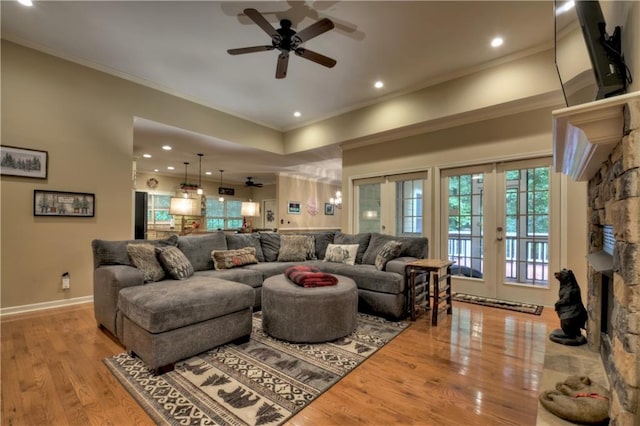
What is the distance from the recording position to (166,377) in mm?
1971

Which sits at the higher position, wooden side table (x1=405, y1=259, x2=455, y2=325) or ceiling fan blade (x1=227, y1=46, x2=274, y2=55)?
ceiling fan blade (x1=227, y1=46, x2=274, y2=55)

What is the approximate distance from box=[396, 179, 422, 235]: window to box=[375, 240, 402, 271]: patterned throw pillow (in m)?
1.58

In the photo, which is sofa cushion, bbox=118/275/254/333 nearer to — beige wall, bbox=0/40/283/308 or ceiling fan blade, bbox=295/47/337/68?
beige wall, bbox=0/40/283/308

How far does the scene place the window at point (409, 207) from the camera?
16.1ft

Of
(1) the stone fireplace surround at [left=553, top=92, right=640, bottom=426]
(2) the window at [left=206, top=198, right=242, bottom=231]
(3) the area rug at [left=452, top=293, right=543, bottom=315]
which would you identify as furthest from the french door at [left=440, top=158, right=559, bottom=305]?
(2) the window at [left=206, top=198, right=242, bottom=231]

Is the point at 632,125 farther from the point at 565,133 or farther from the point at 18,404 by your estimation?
the point at 18,404

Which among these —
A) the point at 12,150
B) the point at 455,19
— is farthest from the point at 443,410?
the point at 12,150

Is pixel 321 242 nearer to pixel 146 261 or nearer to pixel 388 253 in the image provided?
pixel 388 253

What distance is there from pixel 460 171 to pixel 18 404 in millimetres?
5135

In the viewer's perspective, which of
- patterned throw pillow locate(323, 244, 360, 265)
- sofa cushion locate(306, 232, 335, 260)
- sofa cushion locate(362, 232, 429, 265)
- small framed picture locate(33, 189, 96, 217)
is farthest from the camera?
sofa cushion locate(306, 232, 335, 260)

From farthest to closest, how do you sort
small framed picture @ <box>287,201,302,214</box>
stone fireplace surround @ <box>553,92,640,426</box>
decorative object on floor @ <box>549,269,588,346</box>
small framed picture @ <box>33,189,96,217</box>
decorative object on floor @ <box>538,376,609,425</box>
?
small framed picture @ <box>287,201,302,214</box> < small framed picture @ <box>33,189,96,217</box> < decorative object on floor @ <box>549,269,588,346</box> < decorative object on floor @ <box>538,376,609,425</box> < stone fireplace surround @ <box>553,92,640,426</box>

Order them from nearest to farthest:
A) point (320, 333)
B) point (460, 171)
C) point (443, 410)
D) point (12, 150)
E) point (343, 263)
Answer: point (443, 410)
point (320, 333)
point (12, 150)
point (343, 263)
point (460, 171)

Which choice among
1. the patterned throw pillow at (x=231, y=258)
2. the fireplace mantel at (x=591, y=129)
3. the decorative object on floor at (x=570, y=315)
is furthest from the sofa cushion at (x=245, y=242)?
the fireplace mantel at (x=591, y=129)

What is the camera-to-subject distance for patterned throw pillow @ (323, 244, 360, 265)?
3.95 metres
